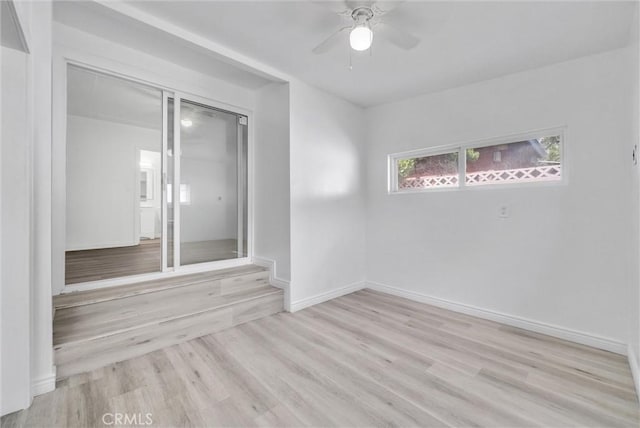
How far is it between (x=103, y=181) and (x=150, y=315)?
11.3 ft

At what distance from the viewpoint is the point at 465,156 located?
3.09m

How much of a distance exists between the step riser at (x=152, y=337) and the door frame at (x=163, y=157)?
26.0 inches

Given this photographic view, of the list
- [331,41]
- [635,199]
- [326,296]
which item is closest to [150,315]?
[326,296]

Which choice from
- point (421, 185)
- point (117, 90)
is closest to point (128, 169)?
point (117, 90)

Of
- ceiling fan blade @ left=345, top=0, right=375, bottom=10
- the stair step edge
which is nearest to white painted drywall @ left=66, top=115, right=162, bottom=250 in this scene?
the stair step edge

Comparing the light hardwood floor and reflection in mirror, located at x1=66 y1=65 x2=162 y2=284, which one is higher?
reflection in mirror, located at x1=66 y1=65 x2=162 y2=284

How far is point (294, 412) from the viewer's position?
1.55 meters

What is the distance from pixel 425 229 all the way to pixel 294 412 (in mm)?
2402

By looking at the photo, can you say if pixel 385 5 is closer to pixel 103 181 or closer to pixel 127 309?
pixel 127 309

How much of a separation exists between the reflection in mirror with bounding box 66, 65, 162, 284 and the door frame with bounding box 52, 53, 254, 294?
649 millimetres

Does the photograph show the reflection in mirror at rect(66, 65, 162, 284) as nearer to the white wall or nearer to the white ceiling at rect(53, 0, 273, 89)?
the white ceiling at rect(53, 0, 273, 89)

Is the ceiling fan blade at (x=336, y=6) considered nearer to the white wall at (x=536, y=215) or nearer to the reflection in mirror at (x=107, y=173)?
the white wall at (x=536, y=215)

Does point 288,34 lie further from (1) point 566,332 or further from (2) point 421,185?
(1) point 566,332

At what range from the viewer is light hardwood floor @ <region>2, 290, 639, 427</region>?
152cm
